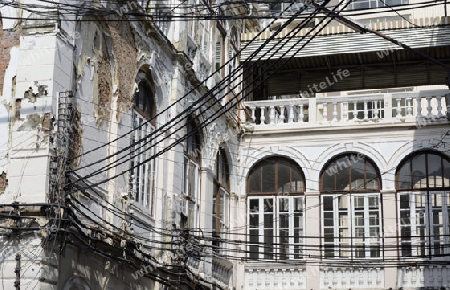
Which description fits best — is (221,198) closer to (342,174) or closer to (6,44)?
(342,174)

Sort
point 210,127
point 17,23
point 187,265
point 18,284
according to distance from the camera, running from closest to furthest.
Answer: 1. point 18,284
2. point 17,23
3. point 187,265
4. point 210,127

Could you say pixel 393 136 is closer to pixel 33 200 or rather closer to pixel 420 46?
pixel 420 46

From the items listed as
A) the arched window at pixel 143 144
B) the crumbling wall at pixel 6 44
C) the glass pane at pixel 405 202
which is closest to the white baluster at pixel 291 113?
the glass pane at pixel 405 202

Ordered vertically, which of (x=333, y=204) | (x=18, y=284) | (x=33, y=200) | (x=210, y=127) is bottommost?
(x=18, y=284)

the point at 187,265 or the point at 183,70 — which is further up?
the point at 183,70

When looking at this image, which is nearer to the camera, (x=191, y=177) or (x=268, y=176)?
(x=191, y=177)

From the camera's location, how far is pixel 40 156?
1232 cm

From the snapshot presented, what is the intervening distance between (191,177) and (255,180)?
3123 mm

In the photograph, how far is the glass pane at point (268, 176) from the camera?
21359mm

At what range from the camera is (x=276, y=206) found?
21.0 m

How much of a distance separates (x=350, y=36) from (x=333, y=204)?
164 inches

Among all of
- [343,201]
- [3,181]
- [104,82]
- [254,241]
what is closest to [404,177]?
[343,201]

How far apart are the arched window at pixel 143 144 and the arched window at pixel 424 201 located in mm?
6373

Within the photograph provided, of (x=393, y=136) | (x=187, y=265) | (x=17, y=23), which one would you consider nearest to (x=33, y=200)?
(x=17, y=23)
